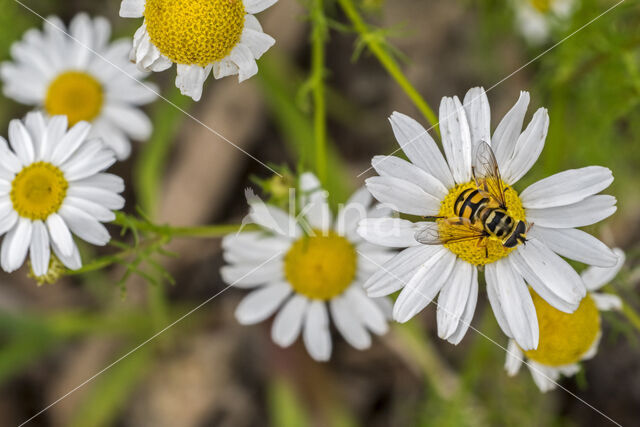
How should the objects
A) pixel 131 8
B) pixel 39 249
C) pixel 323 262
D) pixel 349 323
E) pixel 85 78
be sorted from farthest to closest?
1. pixel 85 78
2. pixel 349 323
3. pixel 323 262
4. pixel 39 249
5. pixel 131 8

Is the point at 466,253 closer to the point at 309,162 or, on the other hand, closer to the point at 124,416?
the point at 309,162

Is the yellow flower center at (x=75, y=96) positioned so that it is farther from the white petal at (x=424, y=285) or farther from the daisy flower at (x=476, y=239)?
the white petal at (x=424, y=285)

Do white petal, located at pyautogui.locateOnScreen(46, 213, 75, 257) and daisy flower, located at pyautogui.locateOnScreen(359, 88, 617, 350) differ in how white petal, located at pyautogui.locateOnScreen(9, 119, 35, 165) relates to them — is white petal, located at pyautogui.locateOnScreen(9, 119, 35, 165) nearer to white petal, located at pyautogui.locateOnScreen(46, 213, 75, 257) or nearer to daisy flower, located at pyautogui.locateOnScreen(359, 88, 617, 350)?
white petal, located at pyautogui.locateOnScreen(46, 213, 75, 257)

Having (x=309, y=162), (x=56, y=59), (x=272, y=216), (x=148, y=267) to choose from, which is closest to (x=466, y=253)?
(x=272, y=216)

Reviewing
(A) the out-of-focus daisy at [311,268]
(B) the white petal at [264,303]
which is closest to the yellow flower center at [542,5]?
(A) the out-of-focus daisy at [311,268]

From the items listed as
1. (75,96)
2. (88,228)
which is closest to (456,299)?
(88,228)

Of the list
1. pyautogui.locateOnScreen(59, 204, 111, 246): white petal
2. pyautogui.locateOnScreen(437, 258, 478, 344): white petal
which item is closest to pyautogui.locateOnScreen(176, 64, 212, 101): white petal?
pyautogui.locateOnScreen(59, 204, 111, 246): white petal

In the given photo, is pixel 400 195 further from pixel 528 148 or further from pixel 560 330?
pixel 560 330
